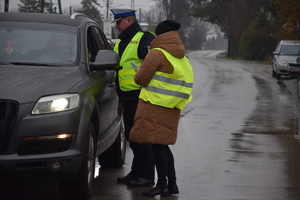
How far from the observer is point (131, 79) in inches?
298

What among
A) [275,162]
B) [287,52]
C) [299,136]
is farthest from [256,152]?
[287,52]

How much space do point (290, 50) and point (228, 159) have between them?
23.6 meters

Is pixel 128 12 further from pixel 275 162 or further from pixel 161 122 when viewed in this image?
pixel 275 162

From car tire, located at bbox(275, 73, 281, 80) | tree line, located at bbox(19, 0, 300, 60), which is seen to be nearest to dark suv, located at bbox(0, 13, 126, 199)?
car tire, located at bbox(275, 73, 281, 80)

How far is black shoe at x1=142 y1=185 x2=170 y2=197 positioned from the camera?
278 inches

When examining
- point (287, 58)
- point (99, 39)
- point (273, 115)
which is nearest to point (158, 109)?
point (99, 39)

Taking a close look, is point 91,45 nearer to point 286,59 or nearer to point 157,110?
point 157,110

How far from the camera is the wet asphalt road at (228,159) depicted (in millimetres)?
7262

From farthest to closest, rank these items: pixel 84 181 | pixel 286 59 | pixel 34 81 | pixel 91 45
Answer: pixel 286 59 < pixel 91 45 < pixel 84 181 < pixel 34 81

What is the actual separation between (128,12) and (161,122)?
1432 millimetres

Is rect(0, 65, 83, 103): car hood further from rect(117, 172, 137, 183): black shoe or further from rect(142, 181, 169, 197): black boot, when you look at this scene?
→ rect(117, 172, 137, 183): black shoe

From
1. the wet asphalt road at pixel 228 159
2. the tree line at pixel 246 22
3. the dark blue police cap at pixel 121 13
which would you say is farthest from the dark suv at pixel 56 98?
the tree line at pixel 246 22

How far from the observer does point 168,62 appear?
6.82 meters

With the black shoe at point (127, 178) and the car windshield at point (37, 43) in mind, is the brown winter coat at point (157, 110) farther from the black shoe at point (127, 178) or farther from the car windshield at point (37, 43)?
the black shoe at point (127, 178)
